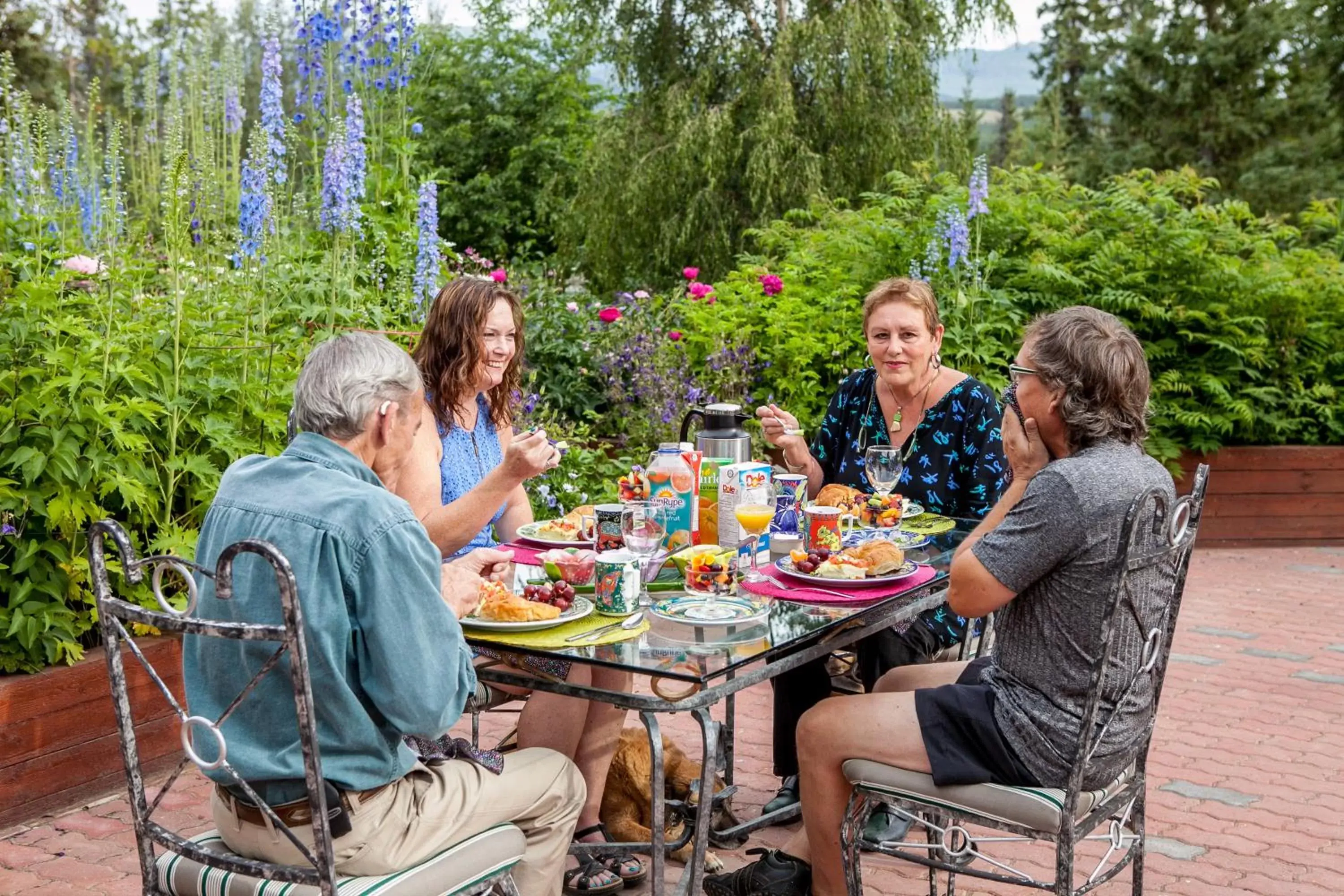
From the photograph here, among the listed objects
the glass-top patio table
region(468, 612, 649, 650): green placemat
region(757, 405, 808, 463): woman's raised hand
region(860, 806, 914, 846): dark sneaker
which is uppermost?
region(757, 405, 808, 463): woman's raised hand

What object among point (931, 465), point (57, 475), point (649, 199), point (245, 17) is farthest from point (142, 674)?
point (245, 17)

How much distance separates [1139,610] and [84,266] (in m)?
3.50

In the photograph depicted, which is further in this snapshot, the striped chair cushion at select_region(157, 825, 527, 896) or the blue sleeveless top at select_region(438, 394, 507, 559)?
the blue sleeveless top at select_region(438, 394, 507, 559)

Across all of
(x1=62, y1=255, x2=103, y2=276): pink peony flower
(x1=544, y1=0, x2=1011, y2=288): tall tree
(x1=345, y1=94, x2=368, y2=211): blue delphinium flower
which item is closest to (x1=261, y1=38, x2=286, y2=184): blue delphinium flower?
(x1=345, y1=94, x2=368, y2=211): blue delphinium flower

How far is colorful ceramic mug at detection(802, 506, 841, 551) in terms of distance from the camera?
309cm

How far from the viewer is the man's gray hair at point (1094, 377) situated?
2582mm

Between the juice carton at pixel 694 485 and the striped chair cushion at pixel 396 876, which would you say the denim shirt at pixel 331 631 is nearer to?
the striped chair cushion at pixel 396 876

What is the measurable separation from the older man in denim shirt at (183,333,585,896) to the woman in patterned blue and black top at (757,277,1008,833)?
1.71 meters

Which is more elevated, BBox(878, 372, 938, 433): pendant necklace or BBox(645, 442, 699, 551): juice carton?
BBox(878, 372, 938, 433): pendant necklace

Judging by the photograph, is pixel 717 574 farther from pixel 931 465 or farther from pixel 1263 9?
pixel 1263 9

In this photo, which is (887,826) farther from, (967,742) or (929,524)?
(967,742)

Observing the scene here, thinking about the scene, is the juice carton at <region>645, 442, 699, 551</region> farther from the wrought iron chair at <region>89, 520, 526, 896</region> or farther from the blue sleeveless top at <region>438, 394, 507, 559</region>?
the wrought iron chair at <region>89, 520, 526, 896</region>

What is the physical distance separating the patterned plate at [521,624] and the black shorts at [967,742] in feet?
2.56

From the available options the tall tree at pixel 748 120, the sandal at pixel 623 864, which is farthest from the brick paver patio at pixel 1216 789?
the tall tree at pixel 748 120
